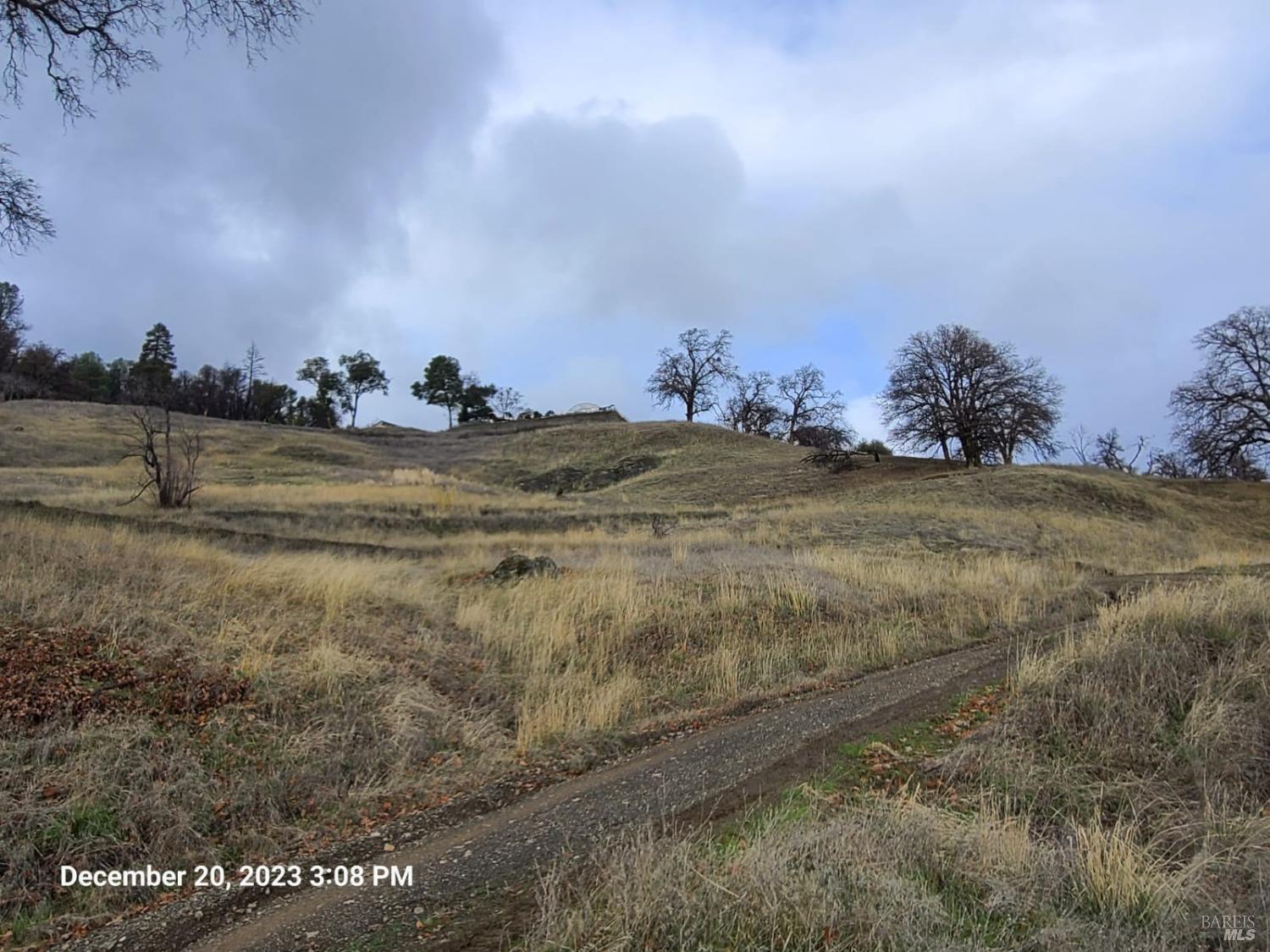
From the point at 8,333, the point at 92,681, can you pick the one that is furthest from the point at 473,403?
the point at 92,681

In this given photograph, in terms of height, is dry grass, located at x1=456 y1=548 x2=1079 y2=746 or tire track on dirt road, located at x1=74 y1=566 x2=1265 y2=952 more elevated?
dry grass, located at x1=456 y1=548 x2=1079 y2=746

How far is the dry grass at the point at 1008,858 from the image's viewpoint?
121 inches

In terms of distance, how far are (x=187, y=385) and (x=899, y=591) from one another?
93434mm

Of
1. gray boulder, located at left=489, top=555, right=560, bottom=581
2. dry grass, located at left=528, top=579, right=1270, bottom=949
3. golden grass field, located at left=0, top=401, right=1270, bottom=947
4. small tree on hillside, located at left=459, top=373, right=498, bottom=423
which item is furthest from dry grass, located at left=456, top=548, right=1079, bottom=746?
small tree on hillside, located at left=459, top=373, right=498, bottom=423

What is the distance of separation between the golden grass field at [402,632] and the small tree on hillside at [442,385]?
60789 mm

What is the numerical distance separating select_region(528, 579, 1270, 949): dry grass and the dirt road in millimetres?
610

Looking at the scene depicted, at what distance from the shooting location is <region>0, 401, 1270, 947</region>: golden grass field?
4898 millimetres

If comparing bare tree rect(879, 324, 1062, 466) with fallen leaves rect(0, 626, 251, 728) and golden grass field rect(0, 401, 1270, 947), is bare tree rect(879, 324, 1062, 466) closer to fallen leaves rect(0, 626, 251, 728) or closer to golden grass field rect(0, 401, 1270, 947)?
golden grass field rect(0, 401, 1270, 947)

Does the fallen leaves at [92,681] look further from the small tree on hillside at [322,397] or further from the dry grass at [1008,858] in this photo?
the small tree on hillside at [322,397]

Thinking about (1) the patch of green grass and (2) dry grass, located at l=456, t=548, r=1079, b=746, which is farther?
(2) dry grass, located at l=456, t=548, r=1079, b=746

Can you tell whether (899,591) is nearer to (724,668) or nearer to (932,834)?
(724,668)

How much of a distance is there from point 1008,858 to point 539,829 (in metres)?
3.00

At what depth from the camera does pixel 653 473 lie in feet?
156

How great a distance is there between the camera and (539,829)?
15.7 ft
